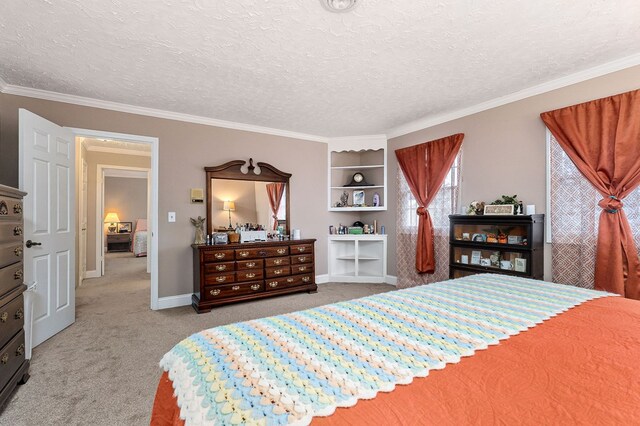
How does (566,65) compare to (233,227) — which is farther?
(233,227)

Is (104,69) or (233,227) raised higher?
(104,69)

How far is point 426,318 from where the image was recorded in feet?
4.09

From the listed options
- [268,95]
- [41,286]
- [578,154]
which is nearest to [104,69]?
[268,95]

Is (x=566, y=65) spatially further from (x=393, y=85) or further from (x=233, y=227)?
(x=233, y=227)

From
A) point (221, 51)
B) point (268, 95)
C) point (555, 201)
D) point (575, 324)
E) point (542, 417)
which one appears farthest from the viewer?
point (268, 95)

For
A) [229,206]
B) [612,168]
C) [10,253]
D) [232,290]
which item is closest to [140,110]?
[229,206]

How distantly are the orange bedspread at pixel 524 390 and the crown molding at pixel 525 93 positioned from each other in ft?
8.77

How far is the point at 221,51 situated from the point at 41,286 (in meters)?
2.66

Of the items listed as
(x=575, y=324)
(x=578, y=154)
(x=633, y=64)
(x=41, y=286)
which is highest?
(x=633, y=64)

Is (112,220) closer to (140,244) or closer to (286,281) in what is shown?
(140,244)

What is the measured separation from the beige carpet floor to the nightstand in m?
4.87

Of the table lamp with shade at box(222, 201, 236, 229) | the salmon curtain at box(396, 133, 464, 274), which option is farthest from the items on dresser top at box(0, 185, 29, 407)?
the salmon curtain at box(396, 133, 464, 274)

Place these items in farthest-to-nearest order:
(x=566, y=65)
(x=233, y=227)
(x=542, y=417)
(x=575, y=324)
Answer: (x=233, y=227), (x=566, y=65), (x=575, y=324), (x=542, y=417)

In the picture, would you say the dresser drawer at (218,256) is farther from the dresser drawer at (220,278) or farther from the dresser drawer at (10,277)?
the dresser drawer at (10,277)
